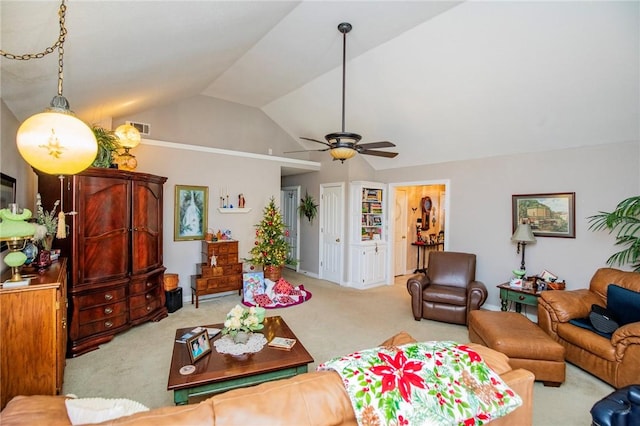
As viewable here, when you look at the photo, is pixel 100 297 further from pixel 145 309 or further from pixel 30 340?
pixel 30 340

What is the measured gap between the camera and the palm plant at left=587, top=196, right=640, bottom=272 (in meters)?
3.26

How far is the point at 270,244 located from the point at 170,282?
1.76m

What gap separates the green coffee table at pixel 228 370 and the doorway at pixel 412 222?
4.47m

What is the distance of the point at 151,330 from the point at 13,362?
6.49ft

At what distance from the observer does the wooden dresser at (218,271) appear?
190 inches

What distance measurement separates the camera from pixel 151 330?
383cm

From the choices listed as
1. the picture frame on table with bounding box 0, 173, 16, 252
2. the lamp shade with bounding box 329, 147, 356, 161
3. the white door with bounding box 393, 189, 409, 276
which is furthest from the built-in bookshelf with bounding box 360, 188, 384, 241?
the picture frame on table with bounding box 0, 173, 16, 252

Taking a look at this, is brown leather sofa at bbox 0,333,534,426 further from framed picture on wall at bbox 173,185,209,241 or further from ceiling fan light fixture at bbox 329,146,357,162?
framed picture on wall at bbox 173,185,209,241

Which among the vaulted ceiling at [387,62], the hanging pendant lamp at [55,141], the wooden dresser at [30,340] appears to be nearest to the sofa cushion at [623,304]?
the vaulted ceiling at [387,62]

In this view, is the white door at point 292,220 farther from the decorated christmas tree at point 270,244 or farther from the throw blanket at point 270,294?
the throw blanket at point 270,294

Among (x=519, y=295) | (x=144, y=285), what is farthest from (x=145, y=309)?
(x=519, y=295)

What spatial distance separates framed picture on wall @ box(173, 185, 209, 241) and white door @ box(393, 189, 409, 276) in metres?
3.88

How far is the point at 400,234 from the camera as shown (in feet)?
22.6

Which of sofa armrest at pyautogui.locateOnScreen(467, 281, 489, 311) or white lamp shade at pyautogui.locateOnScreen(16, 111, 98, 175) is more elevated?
white lamp shade at pyautogui.locateOnScreen(16, 111, 98, 175)
